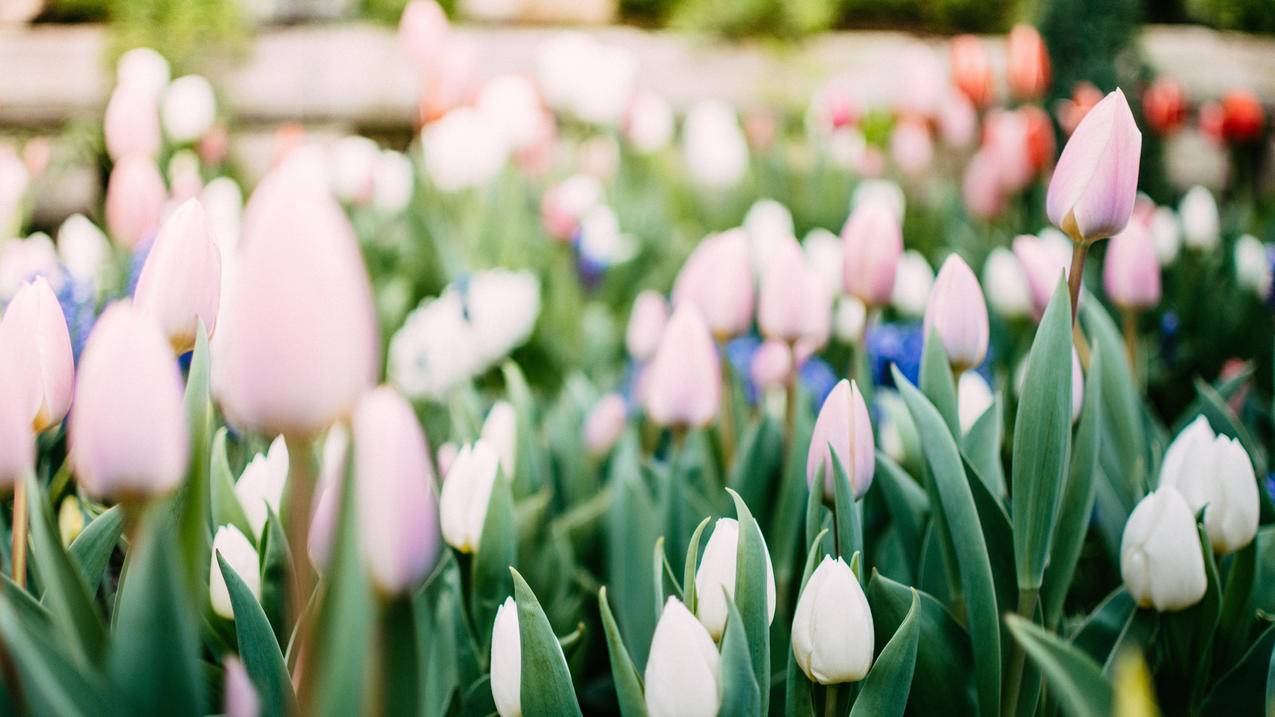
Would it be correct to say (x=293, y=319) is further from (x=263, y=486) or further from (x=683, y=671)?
(x=263, y=486)

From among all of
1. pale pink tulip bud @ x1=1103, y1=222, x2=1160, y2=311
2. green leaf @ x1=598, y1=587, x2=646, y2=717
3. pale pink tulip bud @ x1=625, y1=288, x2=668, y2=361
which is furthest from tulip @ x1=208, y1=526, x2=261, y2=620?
pale pink tulip bud @ x1=1103, y1=222, x2=1160, y2=311

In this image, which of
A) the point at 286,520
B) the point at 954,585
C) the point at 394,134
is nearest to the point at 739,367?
the point at 954,585

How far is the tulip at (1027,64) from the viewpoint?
3062 millimetres

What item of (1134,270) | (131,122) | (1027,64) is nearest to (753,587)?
(1134,270)

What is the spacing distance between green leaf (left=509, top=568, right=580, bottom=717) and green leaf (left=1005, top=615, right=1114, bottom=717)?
27 cm

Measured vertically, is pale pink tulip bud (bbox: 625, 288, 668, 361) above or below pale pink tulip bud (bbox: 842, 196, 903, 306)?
below

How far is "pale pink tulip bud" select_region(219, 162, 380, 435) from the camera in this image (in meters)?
0.37

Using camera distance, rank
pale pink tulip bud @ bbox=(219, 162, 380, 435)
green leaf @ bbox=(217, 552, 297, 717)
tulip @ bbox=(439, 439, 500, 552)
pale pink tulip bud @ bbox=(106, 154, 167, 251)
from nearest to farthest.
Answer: pale pink tulip bud @ bbox=(219, 162, 380, 435) → green leaf @ bbox=(217, 552, 297, 717) → tulip @ bbox=(439, 439, 500, 552) → pale pink tulip bud @ bbox=(106, 154, 167, 251)

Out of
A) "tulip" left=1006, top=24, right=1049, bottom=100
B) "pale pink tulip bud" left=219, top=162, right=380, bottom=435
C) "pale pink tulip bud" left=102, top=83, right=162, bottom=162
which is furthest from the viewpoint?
"tulip" left=1006, top=24, right=1049, bottom=100

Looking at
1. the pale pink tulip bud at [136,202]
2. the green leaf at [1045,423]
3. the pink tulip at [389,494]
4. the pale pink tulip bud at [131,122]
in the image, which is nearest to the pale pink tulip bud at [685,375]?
the green leaf at [1045,423]

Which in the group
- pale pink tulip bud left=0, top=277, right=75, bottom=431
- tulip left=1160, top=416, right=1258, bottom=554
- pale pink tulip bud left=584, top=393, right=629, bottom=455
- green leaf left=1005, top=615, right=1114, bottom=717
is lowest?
pale pink tulip bud left=584, top=393, right=629, bottom=455

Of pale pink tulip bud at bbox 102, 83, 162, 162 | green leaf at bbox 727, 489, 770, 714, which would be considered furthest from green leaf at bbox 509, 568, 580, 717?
pale pink tulip bud at bbox 102, 83, 162, 162

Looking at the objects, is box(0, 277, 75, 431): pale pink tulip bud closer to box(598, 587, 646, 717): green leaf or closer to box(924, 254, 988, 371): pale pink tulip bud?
box(598, 587, 646, 717): green leaf

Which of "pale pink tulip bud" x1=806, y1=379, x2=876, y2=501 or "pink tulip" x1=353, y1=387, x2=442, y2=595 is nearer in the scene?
"pink tulip" x1=353, y1=387, x2=442, y2=595
